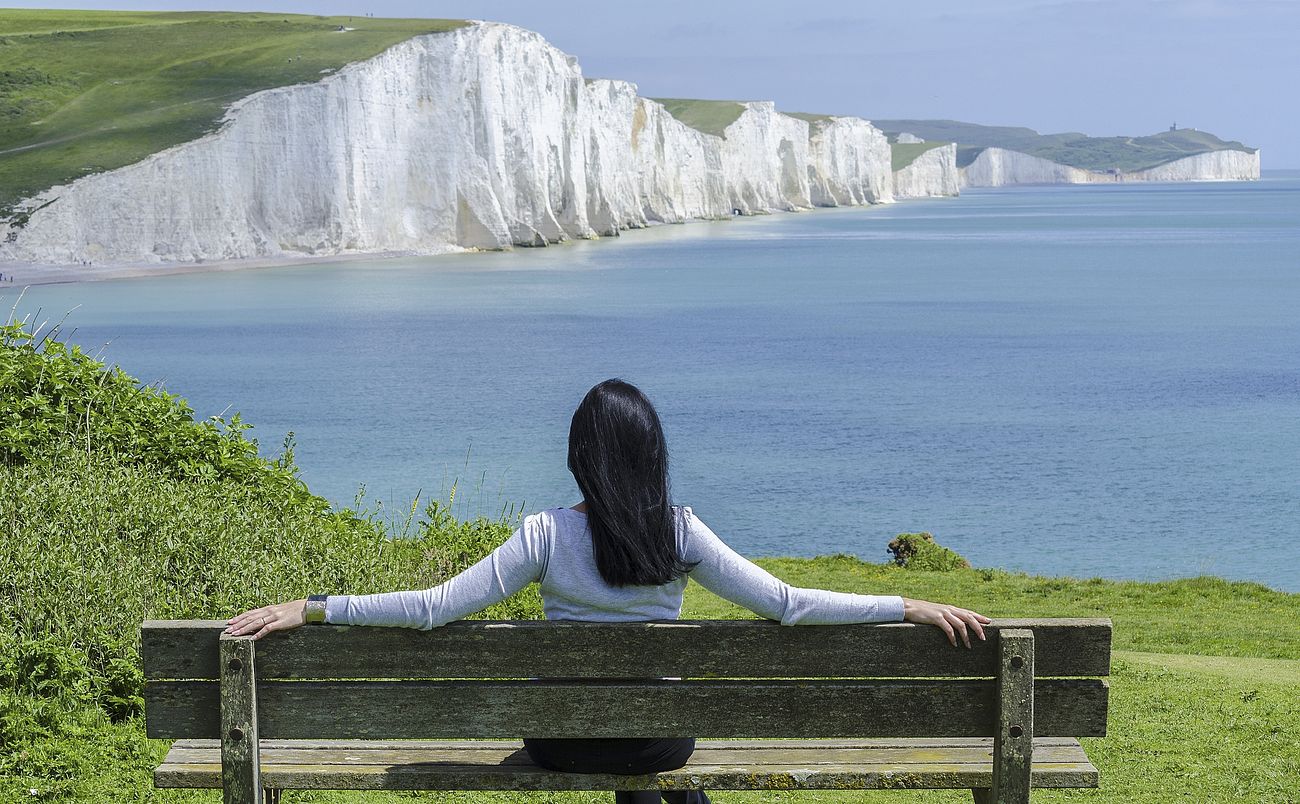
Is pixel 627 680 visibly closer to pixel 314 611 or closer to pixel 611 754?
pixel 611 754

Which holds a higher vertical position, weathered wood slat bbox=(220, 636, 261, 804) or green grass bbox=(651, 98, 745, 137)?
green grass bbox=(651, 98, 745, 137)

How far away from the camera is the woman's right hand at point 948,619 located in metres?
4.00

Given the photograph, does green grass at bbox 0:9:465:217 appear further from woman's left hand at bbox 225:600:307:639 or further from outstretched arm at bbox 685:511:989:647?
outstretched arm at bbox 685:511:989:647

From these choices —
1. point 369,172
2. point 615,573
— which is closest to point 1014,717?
point 615,573

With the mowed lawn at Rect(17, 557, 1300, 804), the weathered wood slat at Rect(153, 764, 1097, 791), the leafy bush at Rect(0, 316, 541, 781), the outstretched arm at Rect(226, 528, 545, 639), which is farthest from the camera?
the leafy bush at Rect(0, 316, 541, 781)

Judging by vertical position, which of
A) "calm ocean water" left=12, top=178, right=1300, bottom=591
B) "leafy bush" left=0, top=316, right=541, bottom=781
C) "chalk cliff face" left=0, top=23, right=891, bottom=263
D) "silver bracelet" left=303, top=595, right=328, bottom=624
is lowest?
"calm ocean water" left=12, top=178, right=1300, bottom=591

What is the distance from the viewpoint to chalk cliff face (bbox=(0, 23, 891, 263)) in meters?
75.4

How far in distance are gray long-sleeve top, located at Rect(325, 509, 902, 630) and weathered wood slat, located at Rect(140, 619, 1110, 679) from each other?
0.05m

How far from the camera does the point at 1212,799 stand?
656 centimetres

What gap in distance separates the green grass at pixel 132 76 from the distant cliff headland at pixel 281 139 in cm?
18

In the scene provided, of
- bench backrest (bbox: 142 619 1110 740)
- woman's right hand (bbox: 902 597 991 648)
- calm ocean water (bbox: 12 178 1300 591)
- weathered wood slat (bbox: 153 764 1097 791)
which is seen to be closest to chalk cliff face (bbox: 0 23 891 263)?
calm ocean water (bbox: 12 178 1300 591)

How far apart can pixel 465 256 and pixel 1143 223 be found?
98590 millimetres

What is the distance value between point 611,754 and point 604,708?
23 centimetres

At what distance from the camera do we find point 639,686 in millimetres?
4098
